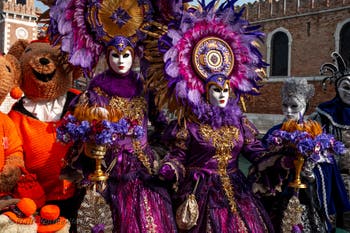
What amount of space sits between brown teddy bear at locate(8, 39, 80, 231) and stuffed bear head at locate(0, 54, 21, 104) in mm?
77

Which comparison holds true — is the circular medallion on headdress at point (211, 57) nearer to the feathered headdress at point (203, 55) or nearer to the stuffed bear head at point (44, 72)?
the feathered headdress at point (203, 55)

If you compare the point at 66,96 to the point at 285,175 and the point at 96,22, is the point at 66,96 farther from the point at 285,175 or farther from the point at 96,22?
the point at 285,175

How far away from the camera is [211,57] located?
308 cm

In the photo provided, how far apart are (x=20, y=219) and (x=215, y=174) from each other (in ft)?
4.66

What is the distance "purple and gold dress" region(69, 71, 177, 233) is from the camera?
2754 mm

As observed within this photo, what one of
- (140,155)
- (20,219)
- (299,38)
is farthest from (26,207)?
(299,38)

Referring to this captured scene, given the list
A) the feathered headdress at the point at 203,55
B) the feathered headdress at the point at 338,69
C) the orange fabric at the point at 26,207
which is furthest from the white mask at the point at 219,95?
the feathered headdress at the point at 338,69

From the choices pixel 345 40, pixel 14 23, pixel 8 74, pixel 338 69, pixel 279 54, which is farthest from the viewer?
pixel 14 23

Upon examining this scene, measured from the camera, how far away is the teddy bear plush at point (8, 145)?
2.86 metres

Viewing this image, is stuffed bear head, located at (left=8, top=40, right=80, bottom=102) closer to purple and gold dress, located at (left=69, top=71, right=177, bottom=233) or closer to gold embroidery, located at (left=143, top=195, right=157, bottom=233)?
purple and gold dress, located at (left=69, top=71, right=177, bottom=233)

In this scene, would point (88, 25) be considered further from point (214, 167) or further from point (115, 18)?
point (214, 167)

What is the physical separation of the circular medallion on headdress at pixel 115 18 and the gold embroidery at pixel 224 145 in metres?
1.04

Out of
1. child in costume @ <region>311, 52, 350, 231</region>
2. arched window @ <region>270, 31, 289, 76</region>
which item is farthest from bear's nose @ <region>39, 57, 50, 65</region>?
arched window @ <region>270, 31, 289, 76</region>

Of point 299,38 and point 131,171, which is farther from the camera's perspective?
point 299,38
